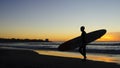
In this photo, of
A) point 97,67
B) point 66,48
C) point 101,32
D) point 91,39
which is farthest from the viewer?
point 101,32

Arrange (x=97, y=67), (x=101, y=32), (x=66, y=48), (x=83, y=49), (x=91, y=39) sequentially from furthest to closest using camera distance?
(x=101, y=32)
(x=91, y=39)
(x=66, y=48)
(x=83, y=49)
(x=97, y=67)

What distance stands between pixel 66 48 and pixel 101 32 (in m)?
3.04

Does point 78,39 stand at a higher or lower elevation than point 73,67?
higher

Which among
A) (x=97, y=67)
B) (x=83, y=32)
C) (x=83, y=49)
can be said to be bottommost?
(x=97, y=67)

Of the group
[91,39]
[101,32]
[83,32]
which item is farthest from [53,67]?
[101,32]

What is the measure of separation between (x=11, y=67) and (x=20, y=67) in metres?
0.35

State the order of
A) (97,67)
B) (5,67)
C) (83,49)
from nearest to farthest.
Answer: (5,67) → (97,67) → (83,49)

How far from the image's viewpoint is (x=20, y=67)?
909cm

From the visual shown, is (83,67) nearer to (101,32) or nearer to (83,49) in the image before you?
(83,49)

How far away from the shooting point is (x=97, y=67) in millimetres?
9641

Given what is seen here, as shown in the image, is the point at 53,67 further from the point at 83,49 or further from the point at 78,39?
the point at 78,39

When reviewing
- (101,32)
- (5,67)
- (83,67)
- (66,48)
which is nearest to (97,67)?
(83,67)

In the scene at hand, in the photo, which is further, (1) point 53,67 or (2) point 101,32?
(2) point 101,32

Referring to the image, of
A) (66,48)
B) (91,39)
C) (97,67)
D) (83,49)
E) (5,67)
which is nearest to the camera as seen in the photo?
(5,67)
